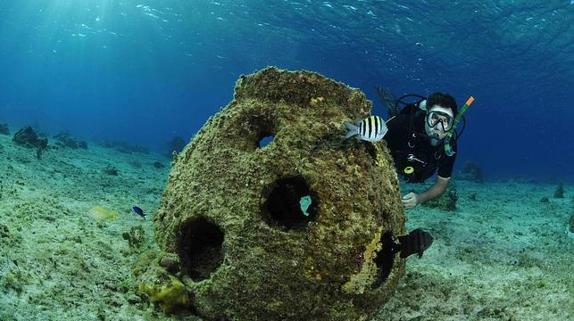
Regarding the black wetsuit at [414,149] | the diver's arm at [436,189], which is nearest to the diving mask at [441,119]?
the black wetsuit at [414,149]

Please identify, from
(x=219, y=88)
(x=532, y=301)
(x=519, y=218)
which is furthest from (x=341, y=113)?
(x=219, y=88)

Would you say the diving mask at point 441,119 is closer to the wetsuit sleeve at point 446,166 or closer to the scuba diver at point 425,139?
the scuba diver at point 425,139

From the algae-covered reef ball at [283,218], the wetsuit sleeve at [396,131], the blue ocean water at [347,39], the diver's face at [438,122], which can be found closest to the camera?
the algae-covered reef ball at [283,218]

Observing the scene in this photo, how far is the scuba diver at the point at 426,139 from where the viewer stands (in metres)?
6.21

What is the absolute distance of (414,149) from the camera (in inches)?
259

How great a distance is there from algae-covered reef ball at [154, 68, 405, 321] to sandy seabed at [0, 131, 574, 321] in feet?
2.40

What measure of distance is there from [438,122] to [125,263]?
16.6 ft

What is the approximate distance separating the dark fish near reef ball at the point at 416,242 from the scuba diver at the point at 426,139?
181cm

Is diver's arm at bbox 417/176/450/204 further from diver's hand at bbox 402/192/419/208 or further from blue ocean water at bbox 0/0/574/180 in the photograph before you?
blue ocean water at bbox 0/0/574/180

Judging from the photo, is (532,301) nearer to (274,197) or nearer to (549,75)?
(274,197)

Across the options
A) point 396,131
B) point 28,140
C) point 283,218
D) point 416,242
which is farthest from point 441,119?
point 28,140

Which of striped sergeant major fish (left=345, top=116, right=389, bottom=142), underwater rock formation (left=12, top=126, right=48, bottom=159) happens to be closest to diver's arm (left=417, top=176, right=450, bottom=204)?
striped sergeant major fish (left=345, top=116, right=389, bottom=142)

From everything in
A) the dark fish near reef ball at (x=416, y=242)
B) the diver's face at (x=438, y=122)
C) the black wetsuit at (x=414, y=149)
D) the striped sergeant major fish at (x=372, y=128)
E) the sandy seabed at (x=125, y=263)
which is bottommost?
the sandy seabed at (x=125, y=263)

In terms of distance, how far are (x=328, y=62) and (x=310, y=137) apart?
35.0m
